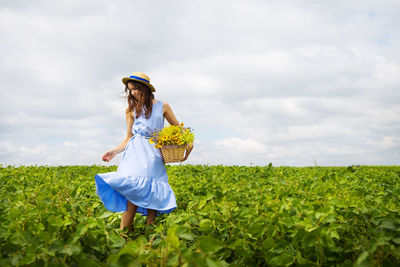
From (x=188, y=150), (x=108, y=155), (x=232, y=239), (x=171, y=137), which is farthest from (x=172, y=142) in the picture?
(x=232, y=239)

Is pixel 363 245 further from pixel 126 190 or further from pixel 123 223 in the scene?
pixel 123 223

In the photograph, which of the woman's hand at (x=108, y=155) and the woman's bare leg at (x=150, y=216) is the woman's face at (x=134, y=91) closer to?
the woman's hand at (x=108, y=155)

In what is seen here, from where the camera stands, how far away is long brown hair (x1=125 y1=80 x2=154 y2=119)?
4.71 metres

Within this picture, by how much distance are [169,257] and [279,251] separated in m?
0.99

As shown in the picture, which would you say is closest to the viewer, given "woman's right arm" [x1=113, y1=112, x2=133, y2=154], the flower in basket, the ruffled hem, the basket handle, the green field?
the green field

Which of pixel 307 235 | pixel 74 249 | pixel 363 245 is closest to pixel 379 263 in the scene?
pixel 363 245

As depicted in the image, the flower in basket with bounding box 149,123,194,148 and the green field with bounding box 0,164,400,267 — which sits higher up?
the flower in basket with bounding box 149,123,194,148

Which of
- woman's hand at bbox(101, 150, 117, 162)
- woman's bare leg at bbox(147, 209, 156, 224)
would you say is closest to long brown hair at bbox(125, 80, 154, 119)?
woman's hand at bbox(101, 150, 117, 162)

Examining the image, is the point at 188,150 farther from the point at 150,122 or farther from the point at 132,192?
the point at 132,192

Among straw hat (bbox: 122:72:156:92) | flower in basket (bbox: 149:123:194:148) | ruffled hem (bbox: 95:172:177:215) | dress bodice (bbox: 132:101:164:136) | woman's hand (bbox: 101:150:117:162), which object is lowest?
ruffled hem (bbox: 95:172:177:215)

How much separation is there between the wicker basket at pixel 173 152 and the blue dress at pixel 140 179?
0.15m

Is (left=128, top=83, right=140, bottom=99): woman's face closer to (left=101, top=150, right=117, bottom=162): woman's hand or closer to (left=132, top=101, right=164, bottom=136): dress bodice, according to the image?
(left=132, top=101, right=164, bottom=136): dress bodice

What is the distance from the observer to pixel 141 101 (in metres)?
4.72

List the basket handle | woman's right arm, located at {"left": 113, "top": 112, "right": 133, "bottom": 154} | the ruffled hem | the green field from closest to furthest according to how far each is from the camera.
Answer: the green field → the ruffled hem → the basket handle → woman's right arm, located at {"left": 113, "top": 112, "right": 133, "bottom": 154}
